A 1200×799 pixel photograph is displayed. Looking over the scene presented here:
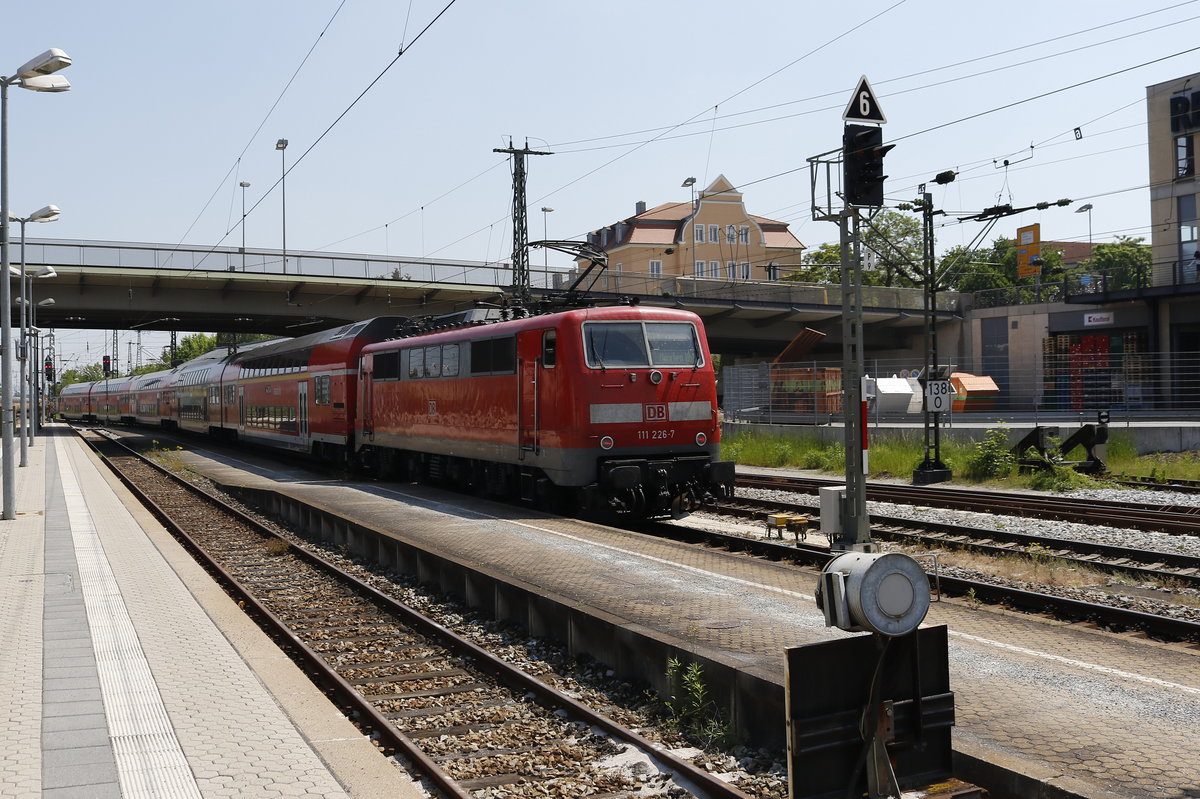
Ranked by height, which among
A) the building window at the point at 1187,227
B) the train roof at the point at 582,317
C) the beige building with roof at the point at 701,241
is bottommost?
the train roof at the point at 582,317

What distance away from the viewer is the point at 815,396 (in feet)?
109

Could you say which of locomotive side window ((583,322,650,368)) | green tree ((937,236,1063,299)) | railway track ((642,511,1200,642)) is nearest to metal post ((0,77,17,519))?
locomotive side window ((583,322,650,368))

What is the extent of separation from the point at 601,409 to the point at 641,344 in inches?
47.6

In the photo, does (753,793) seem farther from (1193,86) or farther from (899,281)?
(899,281)

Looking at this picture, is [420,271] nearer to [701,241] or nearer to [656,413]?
[656,413]

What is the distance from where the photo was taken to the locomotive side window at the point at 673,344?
15367 mm

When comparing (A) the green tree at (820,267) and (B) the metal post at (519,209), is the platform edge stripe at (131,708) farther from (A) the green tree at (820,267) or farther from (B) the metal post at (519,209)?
(A) the green tree at (820,267)

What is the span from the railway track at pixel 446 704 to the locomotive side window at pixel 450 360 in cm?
563

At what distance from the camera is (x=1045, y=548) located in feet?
43.1

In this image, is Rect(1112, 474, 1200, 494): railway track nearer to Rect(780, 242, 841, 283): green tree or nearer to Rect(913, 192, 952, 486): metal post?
Rect(913, 192, 952, 486): metal post

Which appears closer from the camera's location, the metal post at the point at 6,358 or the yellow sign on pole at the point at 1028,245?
the metal post at the point at 6,358

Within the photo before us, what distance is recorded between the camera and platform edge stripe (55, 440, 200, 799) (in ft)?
Result: 17.5

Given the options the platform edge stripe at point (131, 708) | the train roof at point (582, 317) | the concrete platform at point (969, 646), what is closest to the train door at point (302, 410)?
the train roof at point (582, 317)

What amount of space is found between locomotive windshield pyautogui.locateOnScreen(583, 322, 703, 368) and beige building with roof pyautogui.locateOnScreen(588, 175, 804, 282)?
67.4 metres
